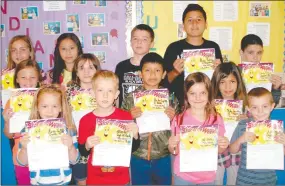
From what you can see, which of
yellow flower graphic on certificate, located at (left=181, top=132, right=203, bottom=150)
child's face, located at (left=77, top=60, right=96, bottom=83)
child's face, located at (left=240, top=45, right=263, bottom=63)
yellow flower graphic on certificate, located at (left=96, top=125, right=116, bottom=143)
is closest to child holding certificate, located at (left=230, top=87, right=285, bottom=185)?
yellow flower graphic on certificate, located at (left=181, top=132, right=203, bottom=150)

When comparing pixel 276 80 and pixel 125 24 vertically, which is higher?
pixel 125 24

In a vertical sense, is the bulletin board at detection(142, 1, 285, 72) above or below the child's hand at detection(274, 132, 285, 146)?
above

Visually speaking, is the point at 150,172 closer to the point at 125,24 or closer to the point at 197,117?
the point at 197,117

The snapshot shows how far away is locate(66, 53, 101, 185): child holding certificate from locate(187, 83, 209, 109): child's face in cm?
82

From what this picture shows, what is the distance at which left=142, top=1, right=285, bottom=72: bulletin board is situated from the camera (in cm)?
441

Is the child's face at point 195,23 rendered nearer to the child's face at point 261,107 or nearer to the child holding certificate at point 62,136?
the child's face at point 261,107

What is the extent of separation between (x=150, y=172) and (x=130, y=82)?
0.85 m

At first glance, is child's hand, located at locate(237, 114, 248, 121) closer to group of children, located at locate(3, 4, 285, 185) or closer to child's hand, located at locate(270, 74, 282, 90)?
group of children, located at locate(3, 4, 285, 185)

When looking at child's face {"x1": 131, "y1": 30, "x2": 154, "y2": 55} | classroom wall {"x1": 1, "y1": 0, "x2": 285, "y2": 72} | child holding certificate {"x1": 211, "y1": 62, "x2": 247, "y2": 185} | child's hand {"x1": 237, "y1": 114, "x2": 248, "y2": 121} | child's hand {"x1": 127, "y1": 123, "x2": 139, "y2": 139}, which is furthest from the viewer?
classroom wall {"x1": 1, "y1": 0, "x2": 285, "y2": 72}

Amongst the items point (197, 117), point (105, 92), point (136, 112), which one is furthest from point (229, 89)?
point (105, 92)

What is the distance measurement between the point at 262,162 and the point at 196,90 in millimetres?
736

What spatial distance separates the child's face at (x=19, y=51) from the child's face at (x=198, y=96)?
1729mm

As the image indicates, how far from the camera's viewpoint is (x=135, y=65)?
125 inches

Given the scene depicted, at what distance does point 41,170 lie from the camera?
96.0 inches
